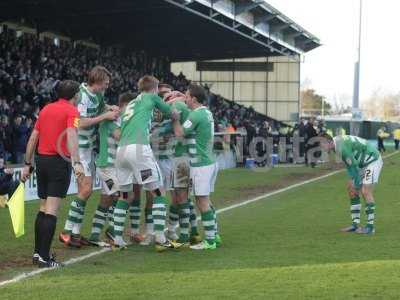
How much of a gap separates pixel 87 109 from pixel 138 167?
3.91 feet

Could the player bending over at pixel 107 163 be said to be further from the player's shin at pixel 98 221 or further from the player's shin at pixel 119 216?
the player's shin at pixel 119 216

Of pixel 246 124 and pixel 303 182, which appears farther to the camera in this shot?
pixel 246 124

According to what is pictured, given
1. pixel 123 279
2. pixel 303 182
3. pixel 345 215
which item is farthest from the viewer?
pixel 303 182


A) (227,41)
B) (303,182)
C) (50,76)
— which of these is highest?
(227,41)

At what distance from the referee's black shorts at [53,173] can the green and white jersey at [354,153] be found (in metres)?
4.51

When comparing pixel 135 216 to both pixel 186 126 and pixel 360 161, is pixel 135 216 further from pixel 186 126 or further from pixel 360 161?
pixel 360 161

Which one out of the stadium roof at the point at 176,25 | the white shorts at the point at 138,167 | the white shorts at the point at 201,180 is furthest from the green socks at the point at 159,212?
the stadium roof at the point at 176,25

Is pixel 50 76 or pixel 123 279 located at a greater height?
pixel 50 76

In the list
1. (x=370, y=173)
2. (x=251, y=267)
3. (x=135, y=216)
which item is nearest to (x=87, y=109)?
(x=135, y=216)

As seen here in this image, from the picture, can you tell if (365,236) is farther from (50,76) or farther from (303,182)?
(50,76)

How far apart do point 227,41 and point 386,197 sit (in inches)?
1183

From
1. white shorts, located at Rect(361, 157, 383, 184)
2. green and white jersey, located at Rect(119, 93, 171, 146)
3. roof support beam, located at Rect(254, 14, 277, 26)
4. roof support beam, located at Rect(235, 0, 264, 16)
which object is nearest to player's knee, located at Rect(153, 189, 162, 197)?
green and white jersey, located at Rect(119, 93, 171, 146)

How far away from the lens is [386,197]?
18266 millimetres

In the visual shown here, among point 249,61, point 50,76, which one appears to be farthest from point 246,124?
point 249,61
